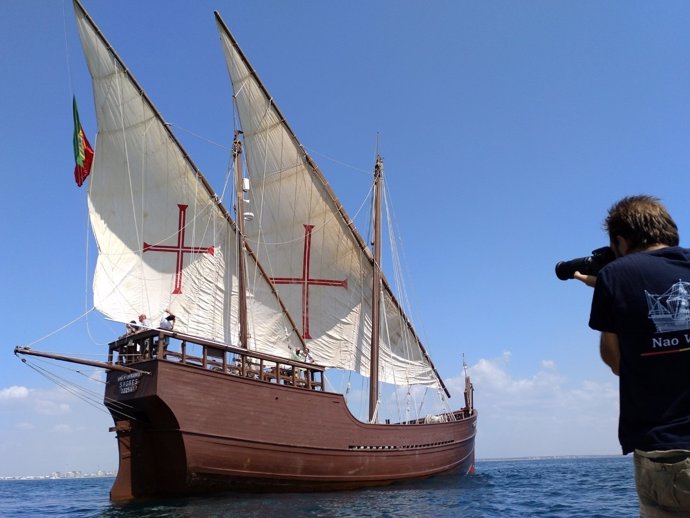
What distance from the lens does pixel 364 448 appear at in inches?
717

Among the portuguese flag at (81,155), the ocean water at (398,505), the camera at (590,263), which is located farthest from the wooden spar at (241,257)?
the camera at (590,263)

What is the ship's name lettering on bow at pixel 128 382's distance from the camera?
14.4 m

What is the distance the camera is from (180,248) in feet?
67.4

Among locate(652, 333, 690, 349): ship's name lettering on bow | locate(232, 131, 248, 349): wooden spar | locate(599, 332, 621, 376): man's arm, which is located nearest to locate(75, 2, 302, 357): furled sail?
locate(232, 131, 248, 349): wooden spar

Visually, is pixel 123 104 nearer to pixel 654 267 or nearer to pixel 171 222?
pixel 171 222

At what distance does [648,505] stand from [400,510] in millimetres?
11487

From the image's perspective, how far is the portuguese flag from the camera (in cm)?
1969

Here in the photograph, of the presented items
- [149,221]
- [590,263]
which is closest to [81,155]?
[149,221]

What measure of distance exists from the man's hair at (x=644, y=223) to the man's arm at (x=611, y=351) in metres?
0.45

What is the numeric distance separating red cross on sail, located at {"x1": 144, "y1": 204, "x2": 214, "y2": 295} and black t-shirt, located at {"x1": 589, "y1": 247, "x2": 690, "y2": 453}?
19160 mm

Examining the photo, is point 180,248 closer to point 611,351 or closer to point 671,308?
point 611,351

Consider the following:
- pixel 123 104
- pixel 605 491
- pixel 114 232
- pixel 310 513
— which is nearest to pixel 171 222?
pixel 114 232

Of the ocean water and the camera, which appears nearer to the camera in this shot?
the camera

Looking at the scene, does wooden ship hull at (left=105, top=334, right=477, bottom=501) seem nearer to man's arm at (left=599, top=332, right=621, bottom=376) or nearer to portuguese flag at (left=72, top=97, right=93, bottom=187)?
portuguese flag at (left=72, top=97, right=93, bottom=187)
